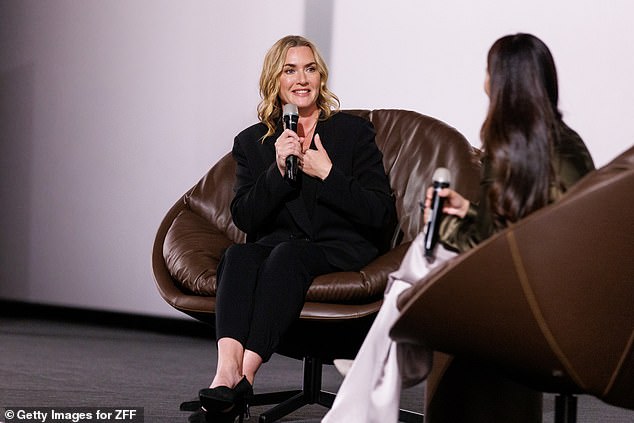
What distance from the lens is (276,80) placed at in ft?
10.2

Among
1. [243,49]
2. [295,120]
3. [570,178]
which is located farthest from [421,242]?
[243,49]

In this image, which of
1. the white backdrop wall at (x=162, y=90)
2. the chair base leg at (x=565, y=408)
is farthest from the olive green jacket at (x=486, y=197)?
the white backdrop wall at (x=162, y=90)

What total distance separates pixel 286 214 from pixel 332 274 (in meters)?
0.34

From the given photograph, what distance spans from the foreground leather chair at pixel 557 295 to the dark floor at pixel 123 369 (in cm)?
128

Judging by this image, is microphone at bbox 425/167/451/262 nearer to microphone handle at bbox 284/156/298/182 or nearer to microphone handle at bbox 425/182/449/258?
microphone handle at bbox 425/182/449/258

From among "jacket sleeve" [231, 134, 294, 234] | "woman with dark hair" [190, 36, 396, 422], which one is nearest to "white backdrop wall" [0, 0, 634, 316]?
"woman with dark hair" [190, 36, 396, 422]

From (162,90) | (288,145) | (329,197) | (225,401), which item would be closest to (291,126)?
(288,145)

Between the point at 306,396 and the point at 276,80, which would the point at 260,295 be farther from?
the point at 276,80

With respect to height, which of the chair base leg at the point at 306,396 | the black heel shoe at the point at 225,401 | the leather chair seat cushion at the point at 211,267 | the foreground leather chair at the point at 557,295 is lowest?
the chair base leg at the point at 306,396

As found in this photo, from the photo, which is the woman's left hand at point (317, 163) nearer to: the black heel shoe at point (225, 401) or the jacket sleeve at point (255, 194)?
the jacket sleeve at point (255, 194)

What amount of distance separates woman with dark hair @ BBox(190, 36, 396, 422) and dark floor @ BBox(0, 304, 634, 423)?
0.46 metres

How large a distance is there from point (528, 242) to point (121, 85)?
366 cm

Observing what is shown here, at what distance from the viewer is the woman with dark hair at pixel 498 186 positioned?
183 cm

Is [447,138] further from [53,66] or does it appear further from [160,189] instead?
[53,66]
